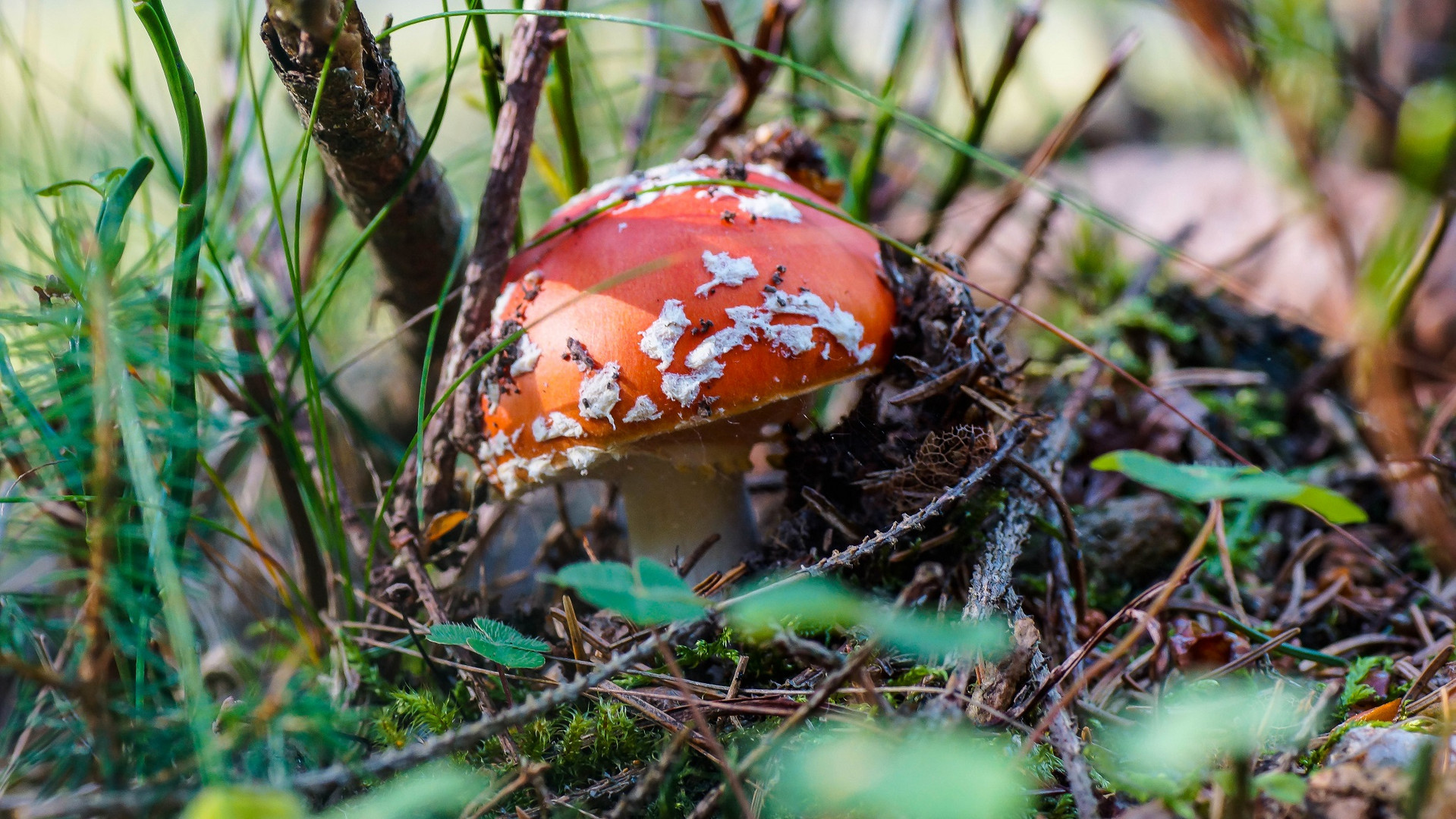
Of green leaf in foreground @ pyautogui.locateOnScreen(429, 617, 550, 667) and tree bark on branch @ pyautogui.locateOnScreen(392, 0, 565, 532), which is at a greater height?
tree bark on branch @ pyautogui.locateOnScreen(392, 0, 565, 532)

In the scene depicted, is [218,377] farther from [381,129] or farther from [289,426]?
[381,129]

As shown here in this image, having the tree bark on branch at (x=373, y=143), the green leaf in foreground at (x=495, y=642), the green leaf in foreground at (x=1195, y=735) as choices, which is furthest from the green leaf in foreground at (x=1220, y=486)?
the tree bark on branch at (x=373, y=143)

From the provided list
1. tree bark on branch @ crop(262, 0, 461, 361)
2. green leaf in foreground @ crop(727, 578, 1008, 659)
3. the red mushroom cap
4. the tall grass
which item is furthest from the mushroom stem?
green leaf in foreground @ crop(727, 578, 1008, 659)

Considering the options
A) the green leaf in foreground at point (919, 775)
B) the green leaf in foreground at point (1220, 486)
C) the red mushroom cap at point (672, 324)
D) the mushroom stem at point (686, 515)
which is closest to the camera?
the green leaf in foreground at point (919, 775)

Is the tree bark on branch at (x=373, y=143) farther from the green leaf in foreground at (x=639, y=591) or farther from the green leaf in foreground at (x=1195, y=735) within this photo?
the green leaf in foreground at (x=1195, y=735)

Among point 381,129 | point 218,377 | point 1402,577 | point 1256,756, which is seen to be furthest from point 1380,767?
point 218,377

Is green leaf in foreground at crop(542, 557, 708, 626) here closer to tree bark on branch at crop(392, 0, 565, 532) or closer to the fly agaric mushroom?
the fly agaric mushroom
